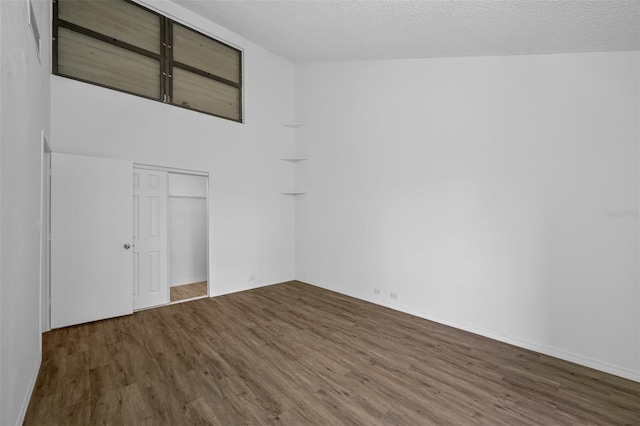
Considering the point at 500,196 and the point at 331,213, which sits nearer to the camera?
the point at 500,196

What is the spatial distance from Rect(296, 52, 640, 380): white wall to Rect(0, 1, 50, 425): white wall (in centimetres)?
397

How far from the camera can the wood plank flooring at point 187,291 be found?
477 cm

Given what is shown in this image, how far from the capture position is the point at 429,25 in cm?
309

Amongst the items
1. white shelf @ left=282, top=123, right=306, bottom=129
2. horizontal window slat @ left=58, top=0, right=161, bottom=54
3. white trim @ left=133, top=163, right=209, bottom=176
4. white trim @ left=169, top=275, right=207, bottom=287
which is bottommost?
white trim @ left=169, top=275, right=207, bottom=287

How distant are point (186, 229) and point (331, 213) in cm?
304

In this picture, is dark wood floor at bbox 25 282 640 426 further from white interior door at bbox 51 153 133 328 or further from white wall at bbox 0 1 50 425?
white wall at bbox 0 1 50 425

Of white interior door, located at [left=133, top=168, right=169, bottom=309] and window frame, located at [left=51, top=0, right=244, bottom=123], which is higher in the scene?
window frame, located at [left=51, top=0, right=244, bottom=123]

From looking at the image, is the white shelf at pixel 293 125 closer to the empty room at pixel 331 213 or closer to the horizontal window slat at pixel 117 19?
the empty room at pixel 331 213

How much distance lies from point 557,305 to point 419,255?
1.58 m

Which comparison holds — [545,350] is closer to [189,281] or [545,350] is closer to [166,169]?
[166,169]

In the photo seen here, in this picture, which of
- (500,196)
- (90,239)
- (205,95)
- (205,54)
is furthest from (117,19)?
(500,196)

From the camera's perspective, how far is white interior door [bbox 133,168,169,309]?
4086 mm

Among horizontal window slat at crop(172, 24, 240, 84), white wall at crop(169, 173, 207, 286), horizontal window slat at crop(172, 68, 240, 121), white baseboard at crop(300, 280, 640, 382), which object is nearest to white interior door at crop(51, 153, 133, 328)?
horizontal window slat at crop(172, 68, 240, 121)

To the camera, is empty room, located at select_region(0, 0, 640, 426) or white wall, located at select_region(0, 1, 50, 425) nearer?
white wall, located at select_region(0, 1, 50, 425)
